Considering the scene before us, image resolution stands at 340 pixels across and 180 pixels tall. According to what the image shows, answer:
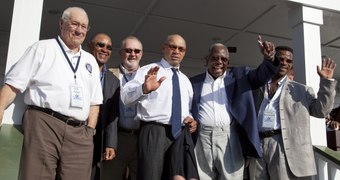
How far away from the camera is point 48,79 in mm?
2783

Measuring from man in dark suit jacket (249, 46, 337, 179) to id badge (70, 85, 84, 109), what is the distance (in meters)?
1.78

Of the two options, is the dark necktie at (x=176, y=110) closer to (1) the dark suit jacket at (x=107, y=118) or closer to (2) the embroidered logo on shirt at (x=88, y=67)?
(1) the dark suit jacket at (x=107, y=118)

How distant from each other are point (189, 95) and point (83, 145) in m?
1.14

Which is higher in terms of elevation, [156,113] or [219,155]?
[156,113]

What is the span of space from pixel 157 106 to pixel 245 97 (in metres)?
0.89

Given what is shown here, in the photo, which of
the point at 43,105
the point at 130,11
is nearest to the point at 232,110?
the point at 43,105

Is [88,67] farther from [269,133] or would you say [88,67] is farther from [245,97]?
[269,133]

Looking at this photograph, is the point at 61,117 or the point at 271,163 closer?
the point at 61,117

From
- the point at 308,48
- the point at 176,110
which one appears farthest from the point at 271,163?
the point at 308,48

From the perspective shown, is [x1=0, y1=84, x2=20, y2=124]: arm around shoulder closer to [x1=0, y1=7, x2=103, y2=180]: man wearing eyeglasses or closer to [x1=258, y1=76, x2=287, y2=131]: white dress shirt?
[x1=0, y1=7, x2=103, y2=180]: man wearing eyeglasses

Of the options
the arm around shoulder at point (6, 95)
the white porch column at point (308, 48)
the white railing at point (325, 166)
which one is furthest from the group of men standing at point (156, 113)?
the white porch column at point (308, 48)

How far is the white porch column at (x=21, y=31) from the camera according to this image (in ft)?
10.5

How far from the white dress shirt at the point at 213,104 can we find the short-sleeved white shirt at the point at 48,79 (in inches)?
44.5

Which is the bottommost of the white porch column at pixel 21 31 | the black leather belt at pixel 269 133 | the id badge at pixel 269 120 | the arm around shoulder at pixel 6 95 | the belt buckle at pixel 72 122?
the black leather belt at pixel 269 133
